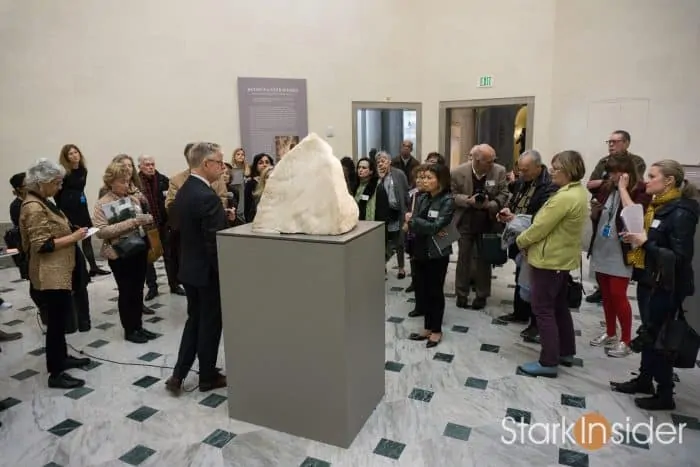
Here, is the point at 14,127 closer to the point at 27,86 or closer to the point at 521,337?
the point at 27,86

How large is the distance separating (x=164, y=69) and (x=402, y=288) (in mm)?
4967

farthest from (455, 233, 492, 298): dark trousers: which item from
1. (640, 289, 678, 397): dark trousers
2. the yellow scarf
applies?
(640, 289, 678, 397): dark trousers

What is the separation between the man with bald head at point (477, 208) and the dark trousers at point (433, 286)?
87cm

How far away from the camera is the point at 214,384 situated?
129 inches

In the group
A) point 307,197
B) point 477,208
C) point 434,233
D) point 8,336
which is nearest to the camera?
point 307,197

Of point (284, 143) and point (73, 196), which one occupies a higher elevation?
point (284, 143)

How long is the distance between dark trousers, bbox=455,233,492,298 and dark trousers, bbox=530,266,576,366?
4.52 ft

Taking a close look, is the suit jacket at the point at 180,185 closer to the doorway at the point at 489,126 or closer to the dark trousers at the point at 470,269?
the dark trousers at the point at 470,269

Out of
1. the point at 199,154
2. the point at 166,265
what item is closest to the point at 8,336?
the point at 166,265

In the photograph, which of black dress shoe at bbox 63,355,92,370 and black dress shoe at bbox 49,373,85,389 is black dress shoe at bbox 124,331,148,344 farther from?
black dress shoe at bbox 49,373,85,389

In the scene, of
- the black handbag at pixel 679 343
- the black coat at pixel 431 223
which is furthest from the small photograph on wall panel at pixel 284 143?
the black handbag at pixel 679 343

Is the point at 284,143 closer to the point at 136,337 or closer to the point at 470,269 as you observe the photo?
the point at 470,269

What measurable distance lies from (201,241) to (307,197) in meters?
0.81

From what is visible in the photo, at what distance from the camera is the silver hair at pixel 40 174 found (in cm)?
304
